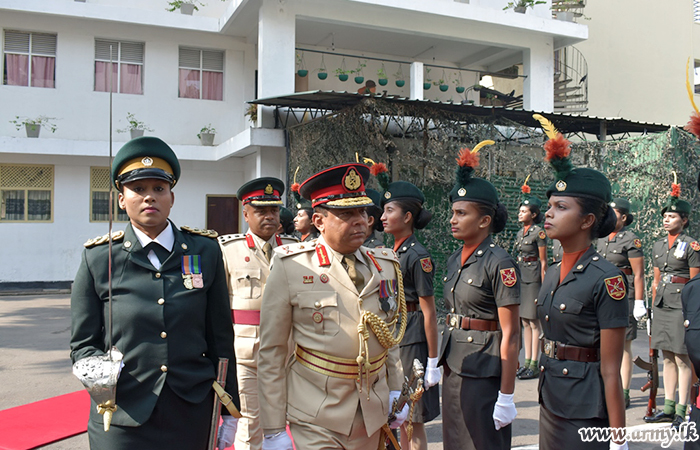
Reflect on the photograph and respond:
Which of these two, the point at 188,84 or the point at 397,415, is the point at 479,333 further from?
the point at 188,84

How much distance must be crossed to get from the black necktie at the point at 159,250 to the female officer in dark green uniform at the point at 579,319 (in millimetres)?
2157

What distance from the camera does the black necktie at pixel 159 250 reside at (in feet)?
9.17

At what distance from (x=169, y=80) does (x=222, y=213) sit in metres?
4.25

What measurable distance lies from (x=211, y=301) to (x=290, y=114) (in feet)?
40.2

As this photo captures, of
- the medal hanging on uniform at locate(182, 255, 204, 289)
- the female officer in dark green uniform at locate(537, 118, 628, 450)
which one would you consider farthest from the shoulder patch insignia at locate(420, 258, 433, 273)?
the medal hanging on uniform at locate(182, 255, 204, 289)

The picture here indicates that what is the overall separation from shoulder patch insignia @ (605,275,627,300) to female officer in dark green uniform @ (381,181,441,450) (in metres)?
1.42

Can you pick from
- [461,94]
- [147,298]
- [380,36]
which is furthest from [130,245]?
[461,94]

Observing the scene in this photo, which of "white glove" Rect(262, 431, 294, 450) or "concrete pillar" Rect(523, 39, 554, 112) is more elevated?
"concrete pillar" Rect(523, 39, 554, 112)

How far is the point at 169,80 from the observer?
16.9m

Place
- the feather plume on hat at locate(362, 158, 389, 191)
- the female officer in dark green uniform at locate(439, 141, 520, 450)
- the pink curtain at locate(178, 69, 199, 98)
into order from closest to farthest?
the female officer in dark green uniform at locate(439, 141, 520, 450)
the feather plume on hat at locate(362, 158, 389, 191)
the pink curtain at locate(178, 69, 199, 98)

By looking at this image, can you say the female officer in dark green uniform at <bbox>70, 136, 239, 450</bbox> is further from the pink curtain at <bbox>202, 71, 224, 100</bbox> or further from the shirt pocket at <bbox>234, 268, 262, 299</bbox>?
the pink curtain at <bbox>202, 71, 224, 100</bbox>

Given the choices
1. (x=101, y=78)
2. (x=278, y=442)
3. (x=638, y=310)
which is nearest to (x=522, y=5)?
(x=101, y=78)

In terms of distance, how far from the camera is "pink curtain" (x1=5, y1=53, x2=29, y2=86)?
15.9m

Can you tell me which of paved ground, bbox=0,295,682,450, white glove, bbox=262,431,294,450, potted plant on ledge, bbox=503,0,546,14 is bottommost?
paved ground, bbox=0,295,682,450
